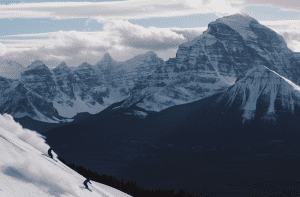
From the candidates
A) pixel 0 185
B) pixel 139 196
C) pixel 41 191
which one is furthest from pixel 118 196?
pixel 139 196

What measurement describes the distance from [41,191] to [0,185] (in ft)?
17.2

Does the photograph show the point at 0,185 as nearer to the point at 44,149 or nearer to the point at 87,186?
the point at 87,186

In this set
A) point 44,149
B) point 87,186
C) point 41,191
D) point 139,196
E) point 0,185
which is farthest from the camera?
point 139,196

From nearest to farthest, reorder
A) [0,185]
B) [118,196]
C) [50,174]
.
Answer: [0,185]
[50,174]
[118,196]

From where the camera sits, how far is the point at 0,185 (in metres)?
40.4

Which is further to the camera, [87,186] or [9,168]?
[87,186]

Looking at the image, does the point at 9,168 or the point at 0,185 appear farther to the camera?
the point at 9,168

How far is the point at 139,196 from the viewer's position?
191 metres

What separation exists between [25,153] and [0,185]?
11465mm

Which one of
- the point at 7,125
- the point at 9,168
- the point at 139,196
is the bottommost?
the point at 139,196

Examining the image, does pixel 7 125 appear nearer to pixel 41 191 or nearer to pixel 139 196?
pixel 41 191

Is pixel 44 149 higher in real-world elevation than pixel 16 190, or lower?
lower

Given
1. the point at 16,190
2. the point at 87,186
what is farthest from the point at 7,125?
the point at 16,190

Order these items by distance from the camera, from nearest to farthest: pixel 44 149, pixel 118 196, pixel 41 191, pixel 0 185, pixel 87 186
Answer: pixel 0 185 < pixel 41 191 < pixel 87 186 < pixel 118 196 < pixel 44 149
